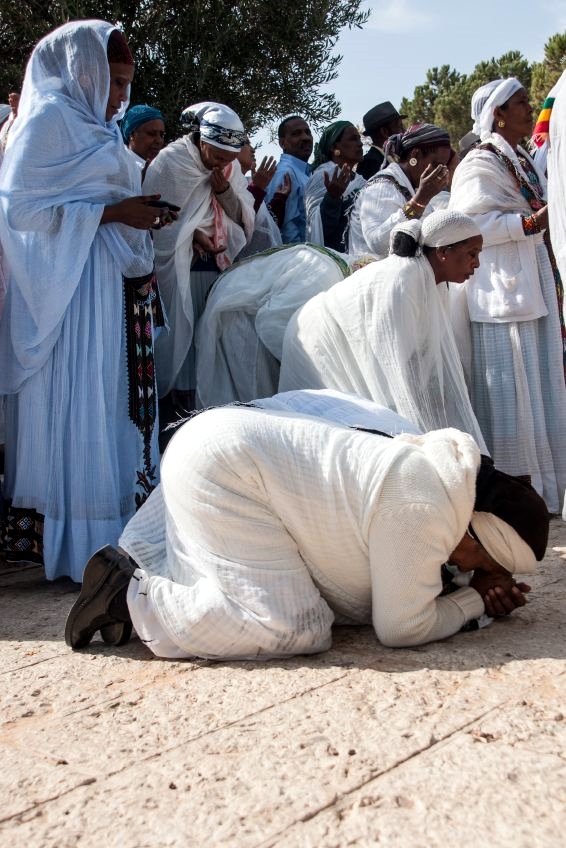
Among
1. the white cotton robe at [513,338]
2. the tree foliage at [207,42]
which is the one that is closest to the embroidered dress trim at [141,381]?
the white cotton robe at [513,338]

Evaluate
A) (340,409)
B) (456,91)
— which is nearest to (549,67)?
(456,91)

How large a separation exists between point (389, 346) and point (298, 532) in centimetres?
175

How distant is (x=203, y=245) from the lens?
539 centimetres

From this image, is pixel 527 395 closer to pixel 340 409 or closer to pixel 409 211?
pixel 409 211

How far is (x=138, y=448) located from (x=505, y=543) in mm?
1921

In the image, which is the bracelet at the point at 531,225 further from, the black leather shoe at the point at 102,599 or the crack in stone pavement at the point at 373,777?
the crack in stone pavement at the point at 373,777

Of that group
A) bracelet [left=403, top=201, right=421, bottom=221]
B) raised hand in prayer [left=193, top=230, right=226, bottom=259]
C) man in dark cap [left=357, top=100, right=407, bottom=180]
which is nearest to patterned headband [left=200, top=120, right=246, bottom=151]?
raised hand in prayer [left=193, top=230, right=226, bottom=259]

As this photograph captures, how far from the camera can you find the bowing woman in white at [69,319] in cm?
419

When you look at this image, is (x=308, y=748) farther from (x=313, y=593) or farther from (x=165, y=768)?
(x=313, y=593)

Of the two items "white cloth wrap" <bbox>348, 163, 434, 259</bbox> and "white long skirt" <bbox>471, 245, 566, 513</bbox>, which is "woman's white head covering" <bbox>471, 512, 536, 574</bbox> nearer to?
"white long skirt" <bbox>471, 245, 566, 513</bbox>

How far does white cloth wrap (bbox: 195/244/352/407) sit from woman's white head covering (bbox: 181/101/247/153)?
626mm

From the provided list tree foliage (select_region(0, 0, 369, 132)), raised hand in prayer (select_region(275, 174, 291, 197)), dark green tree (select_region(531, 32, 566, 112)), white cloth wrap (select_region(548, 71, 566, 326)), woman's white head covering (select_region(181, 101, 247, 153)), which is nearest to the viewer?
white cloth wrap (select_region(548, 71, 566, 326))

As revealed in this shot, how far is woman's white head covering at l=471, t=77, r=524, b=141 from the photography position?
18.1 feet

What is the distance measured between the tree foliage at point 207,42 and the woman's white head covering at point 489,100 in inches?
128
